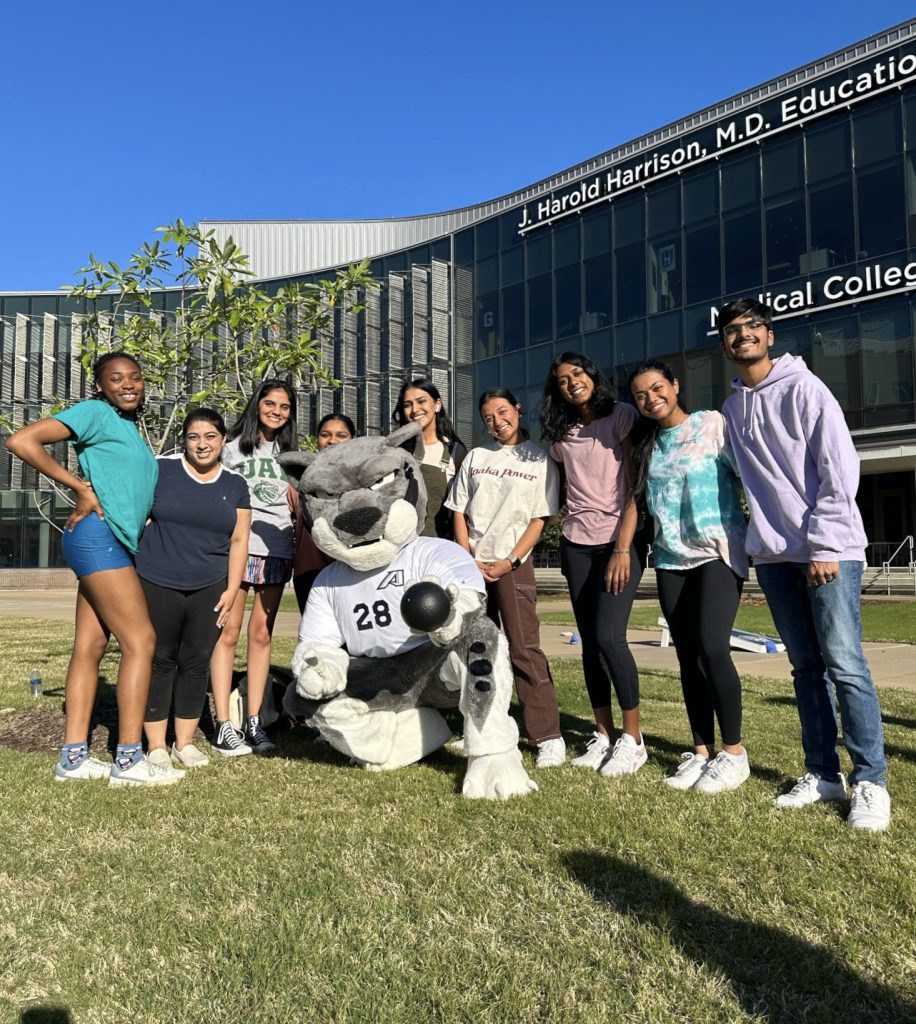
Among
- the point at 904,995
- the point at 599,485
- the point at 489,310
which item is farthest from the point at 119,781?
the point at 489,310

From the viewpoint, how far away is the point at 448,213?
106ft

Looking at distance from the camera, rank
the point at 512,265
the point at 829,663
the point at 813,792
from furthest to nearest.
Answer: the point at 512,265, the point at 813,792, the point at 829,663

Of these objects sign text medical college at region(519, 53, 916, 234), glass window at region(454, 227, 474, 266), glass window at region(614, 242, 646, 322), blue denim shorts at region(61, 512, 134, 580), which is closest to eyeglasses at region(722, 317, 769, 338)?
blue denim shorts at region(61, 512, 134, 580)

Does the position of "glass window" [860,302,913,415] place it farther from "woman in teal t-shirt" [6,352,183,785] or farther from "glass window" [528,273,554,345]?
"woman in teal t-shirt" [6,352,183,785]

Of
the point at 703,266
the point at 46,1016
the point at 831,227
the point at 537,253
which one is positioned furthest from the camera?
the point at 537,253

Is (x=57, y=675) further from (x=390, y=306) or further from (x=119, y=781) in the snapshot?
(x=390, y=306)

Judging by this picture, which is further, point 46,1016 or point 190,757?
point 190,757

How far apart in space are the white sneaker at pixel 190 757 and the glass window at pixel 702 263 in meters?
22.1

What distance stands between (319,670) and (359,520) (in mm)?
712

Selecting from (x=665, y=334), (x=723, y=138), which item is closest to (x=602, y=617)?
(x=665, y=334)

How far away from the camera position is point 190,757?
4.59 m

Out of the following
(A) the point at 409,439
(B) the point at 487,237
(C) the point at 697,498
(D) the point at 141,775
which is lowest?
(D) the point at 141,775

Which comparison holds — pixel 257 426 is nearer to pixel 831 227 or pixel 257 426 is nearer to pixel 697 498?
pixel 697 498

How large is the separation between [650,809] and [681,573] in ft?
3.62
